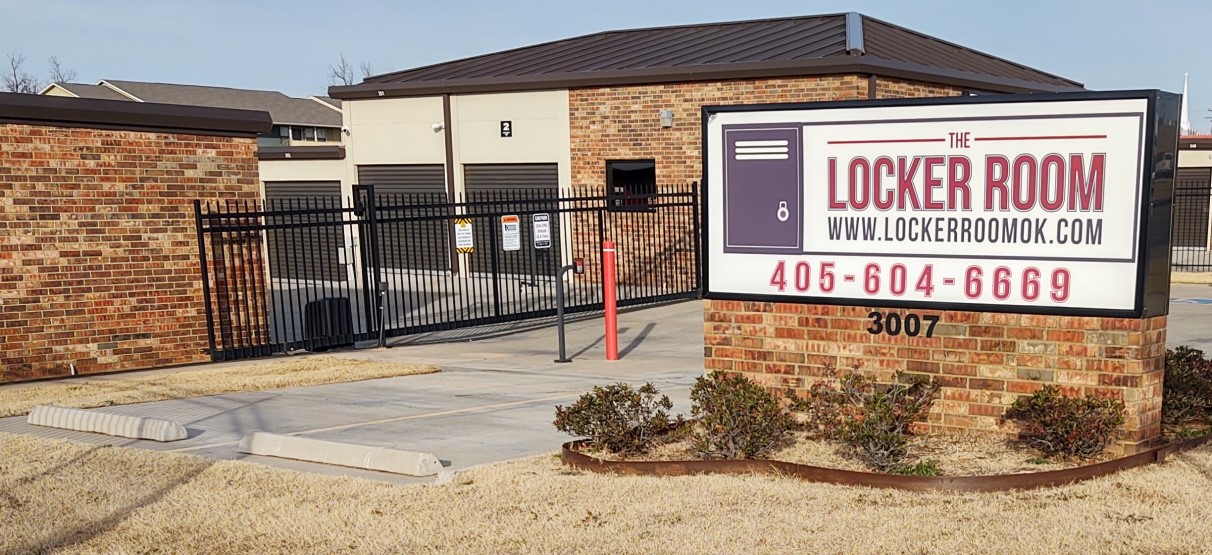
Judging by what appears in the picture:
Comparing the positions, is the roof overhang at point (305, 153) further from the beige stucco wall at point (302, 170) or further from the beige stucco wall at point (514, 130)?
the beige stucco wall at point (514, 130)

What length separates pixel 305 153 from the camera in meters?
28.2

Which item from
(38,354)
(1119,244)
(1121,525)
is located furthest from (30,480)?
(1119,244)

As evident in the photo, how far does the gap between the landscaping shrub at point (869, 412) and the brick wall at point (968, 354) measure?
0.45 feet

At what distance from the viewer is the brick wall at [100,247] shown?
41.4ft

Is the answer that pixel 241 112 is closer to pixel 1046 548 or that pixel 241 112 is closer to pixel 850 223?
pixel 850 223

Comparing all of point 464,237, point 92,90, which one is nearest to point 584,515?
point 464,237

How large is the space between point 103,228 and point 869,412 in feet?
31.4

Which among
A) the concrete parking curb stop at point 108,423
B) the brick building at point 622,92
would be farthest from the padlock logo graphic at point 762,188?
the brick building at point 622,92

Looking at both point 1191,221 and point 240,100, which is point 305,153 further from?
point 240,100

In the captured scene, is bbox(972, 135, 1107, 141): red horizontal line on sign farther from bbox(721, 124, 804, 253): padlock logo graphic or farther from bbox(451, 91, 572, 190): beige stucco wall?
bbox(451, 91, 572, 190): beige stucco wall

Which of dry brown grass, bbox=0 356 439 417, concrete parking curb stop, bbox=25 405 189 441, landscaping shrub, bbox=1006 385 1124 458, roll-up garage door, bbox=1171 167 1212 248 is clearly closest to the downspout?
dry brown grass, bbox=0 356 439 417

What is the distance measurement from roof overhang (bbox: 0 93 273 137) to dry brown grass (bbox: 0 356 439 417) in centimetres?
292

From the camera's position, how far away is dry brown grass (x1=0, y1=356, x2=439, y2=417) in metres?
11.0

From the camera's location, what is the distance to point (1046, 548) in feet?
18.0
